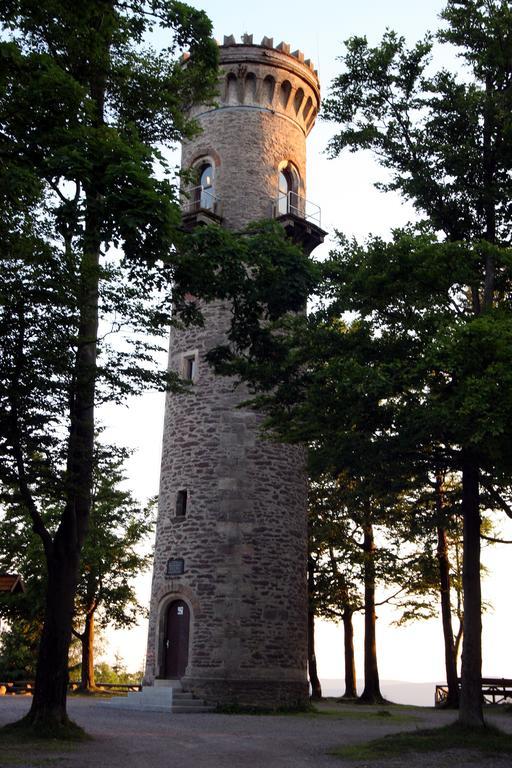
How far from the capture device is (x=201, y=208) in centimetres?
2522

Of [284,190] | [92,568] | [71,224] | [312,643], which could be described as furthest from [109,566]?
[71,224]

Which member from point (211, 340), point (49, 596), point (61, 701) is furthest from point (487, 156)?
point (61, 701)

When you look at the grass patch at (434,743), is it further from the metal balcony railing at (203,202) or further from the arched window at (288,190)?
the arched window at (288,190)

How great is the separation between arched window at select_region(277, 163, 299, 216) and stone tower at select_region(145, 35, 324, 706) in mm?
147

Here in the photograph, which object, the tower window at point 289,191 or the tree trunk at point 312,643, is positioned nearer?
the tower window at point 289,191

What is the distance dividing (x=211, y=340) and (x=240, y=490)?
473cm

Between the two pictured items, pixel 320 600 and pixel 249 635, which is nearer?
pixel 249 635

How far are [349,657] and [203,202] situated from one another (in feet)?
64.6

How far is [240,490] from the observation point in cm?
2298

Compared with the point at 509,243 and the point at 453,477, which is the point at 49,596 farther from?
the point at 453,477

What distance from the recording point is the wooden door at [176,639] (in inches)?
880

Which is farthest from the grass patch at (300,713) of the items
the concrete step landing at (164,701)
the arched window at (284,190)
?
the arched window at (284,190)

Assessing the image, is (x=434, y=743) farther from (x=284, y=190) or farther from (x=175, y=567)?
(x=284, y=190)

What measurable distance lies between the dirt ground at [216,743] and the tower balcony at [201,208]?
47.1ft
